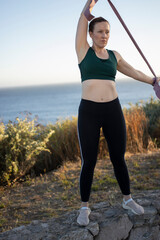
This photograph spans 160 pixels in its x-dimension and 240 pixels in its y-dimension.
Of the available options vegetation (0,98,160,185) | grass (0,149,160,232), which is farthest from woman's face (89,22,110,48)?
vegetation (0,98,160,185)

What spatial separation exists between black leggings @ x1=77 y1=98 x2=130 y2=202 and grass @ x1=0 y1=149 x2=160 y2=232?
3.38ft

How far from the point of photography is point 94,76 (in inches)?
96.3

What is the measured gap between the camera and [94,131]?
97.2 inches

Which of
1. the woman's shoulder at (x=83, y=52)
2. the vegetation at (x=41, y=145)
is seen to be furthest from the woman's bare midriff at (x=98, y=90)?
the vegetation at (x=41, y=145)

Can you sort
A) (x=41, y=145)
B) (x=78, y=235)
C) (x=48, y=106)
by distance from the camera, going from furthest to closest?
(x=48, y=106)
(x=41, y=145)
(x=78, y=235)

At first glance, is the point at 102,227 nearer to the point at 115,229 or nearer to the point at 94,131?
the point at 115,229

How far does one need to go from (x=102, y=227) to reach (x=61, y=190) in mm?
1542

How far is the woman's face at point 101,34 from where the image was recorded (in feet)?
7.99

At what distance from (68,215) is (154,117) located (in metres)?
5.64

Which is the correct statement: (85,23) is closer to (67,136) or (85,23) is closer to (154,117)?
(67,136)

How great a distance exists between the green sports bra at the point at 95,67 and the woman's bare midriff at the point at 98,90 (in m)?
0.04

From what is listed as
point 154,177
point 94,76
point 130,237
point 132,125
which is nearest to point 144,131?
point 132,125

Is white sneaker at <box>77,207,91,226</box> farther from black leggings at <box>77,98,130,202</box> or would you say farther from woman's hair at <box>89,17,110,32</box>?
woman's hair at <box>89,17,110,32</box>

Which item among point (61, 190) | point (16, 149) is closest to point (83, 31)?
point (61, 190)
